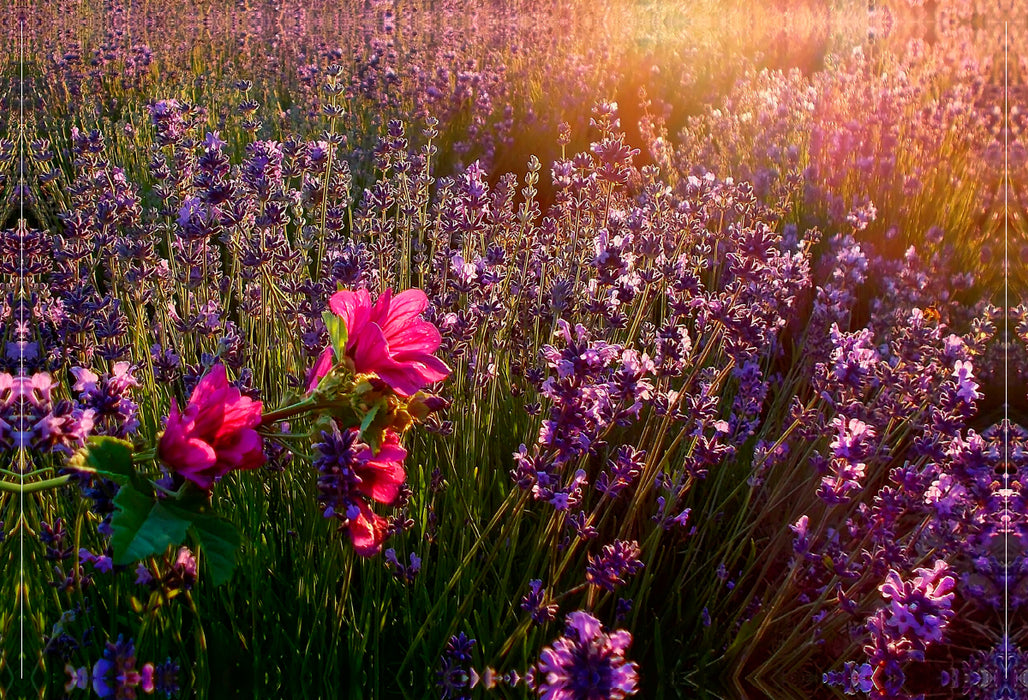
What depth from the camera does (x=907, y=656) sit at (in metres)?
1.34

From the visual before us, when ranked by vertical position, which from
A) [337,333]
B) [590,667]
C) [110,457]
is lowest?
[590,667]

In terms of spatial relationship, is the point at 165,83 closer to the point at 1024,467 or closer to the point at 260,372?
the point at 260,372

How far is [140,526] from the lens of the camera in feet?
2.89

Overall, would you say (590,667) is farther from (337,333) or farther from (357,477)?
(337,333)

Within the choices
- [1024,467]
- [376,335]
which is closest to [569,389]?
[376,335]

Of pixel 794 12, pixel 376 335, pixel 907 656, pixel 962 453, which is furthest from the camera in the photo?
pixel 794 12

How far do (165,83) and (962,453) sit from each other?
20.0 feet

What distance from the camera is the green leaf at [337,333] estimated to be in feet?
3.15

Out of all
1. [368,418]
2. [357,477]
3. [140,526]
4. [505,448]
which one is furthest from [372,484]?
[505,448]

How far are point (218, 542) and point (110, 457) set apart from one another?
0.14 metres

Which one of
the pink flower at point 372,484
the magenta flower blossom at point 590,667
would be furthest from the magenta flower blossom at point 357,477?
the magenta flower blossom at point 590,667

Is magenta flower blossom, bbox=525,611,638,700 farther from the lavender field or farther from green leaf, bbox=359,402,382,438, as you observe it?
green leaf, bbox=359,402,382,438

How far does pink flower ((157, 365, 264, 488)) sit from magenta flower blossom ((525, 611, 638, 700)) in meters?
0.38

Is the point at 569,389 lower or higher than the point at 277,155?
lower
